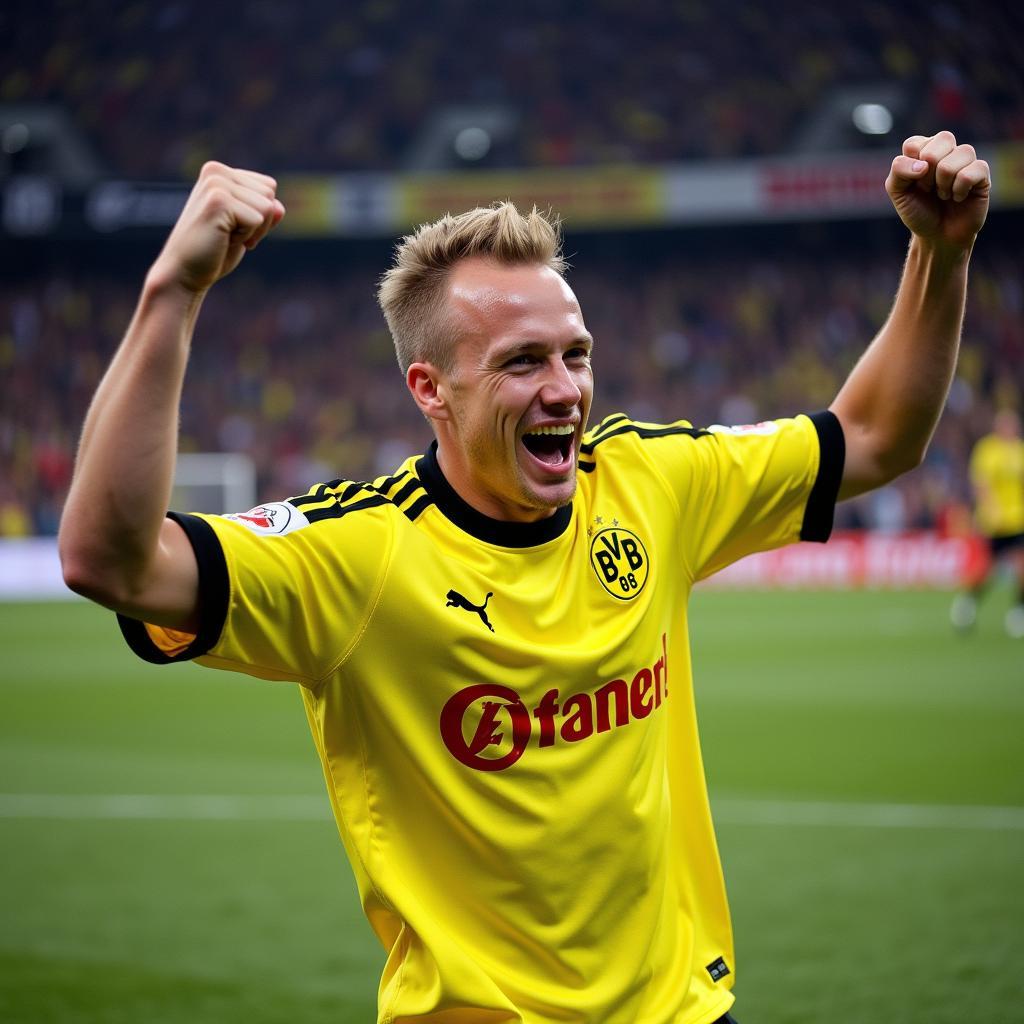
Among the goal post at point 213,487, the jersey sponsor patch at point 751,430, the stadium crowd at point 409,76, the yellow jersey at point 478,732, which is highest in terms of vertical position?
the stadium crowd at point 409,76

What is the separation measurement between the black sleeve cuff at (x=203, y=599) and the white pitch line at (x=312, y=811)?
5.59 m

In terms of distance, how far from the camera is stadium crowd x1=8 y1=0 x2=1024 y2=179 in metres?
30.9

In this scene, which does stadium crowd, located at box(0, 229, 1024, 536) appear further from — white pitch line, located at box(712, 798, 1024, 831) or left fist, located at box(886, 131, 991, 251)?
left fist, located at box(886, 131, 991, 251)

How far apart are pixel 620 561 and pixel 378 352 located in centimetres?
2909

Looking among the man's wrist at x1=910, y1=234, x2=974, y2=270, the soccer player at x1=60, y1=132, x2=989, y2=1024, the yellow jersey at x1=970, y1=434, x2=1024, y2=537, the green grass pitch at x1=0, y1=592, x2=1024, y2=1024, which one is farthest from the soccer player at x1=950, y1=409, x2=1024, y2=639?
the soccer player at x1=60, y1=132, x2=989, y2=1024

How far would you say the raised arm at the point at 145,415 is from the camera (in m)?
1.89

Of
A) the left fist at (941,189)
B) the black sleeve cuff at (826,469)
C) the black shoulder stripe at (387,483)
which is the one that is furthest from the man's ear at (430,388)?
the left fist at (941,189)

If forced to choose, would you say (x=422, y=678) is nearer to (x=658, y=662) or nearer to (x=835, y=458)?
(x=658, y=662)

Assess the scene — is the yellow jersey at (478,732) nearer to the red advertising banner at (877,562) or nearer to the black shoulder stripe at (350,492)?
the black shoulder stripe at (350,492)

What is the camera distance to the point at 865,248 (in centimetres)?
3052

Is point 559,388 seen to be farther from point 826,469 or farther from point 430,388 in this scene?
point 826,469

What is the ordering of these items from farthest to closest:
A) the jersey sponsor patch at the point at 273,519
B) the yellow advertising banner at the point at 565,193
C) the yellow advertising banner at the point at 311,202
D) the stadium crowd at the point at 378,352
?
the yellow advertising banner at the point at 311,202, the yellow advertising banner at the point at 565,193, the stadium crowd at the point at 378,352, the jersey sponsor patch at the point at 273,519

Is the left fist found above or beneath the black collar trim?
above

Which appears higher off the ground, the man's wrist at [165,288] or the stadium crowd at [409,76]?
the stadium crowd at [409,76]
